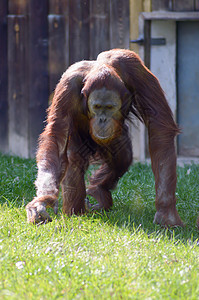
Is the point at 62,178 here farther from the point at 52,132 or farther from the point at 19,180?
the point at 19,180

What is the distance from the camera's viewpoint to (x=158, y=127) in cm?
352

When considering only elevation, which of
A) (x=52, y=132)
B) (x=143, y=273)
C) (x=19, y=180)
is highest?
(x=52, y=132)

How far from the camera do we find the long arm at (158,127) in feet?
11.3

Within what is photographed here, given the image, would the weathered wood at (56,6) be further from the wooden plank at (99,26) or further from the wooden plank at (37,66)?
the wooden plank at (99,26)

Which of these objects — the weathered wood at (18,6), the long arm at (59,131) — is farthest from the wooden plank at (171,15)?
the long arm at (59,131)

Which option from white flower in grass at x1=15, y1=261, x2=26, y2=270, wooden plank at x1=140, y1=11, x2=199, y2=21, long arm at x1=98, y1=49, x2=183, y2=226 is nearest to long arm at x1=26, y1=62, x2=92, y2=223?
long arm at x1=98, y1=49, x2=183, y2=226

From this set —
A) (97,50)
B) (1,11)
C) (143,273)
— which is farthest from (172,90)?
(143,273)

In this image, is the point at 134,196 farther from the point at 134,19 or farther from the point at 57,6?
the point at 57,6

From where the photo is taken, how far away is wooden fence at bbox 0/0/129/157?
6281 mm

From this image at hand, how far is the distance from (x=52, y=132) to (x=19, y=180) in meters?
1.30

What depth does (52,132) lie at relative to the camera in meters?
3.53

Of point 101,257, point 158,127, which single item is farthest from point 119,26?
point 101,257

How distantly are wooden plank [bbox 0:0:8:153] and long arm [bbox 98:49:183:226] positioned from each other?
327 cm

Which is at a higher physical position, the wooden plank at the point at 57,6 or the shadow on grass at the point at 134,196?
the wooden plank at the point at 57,6
